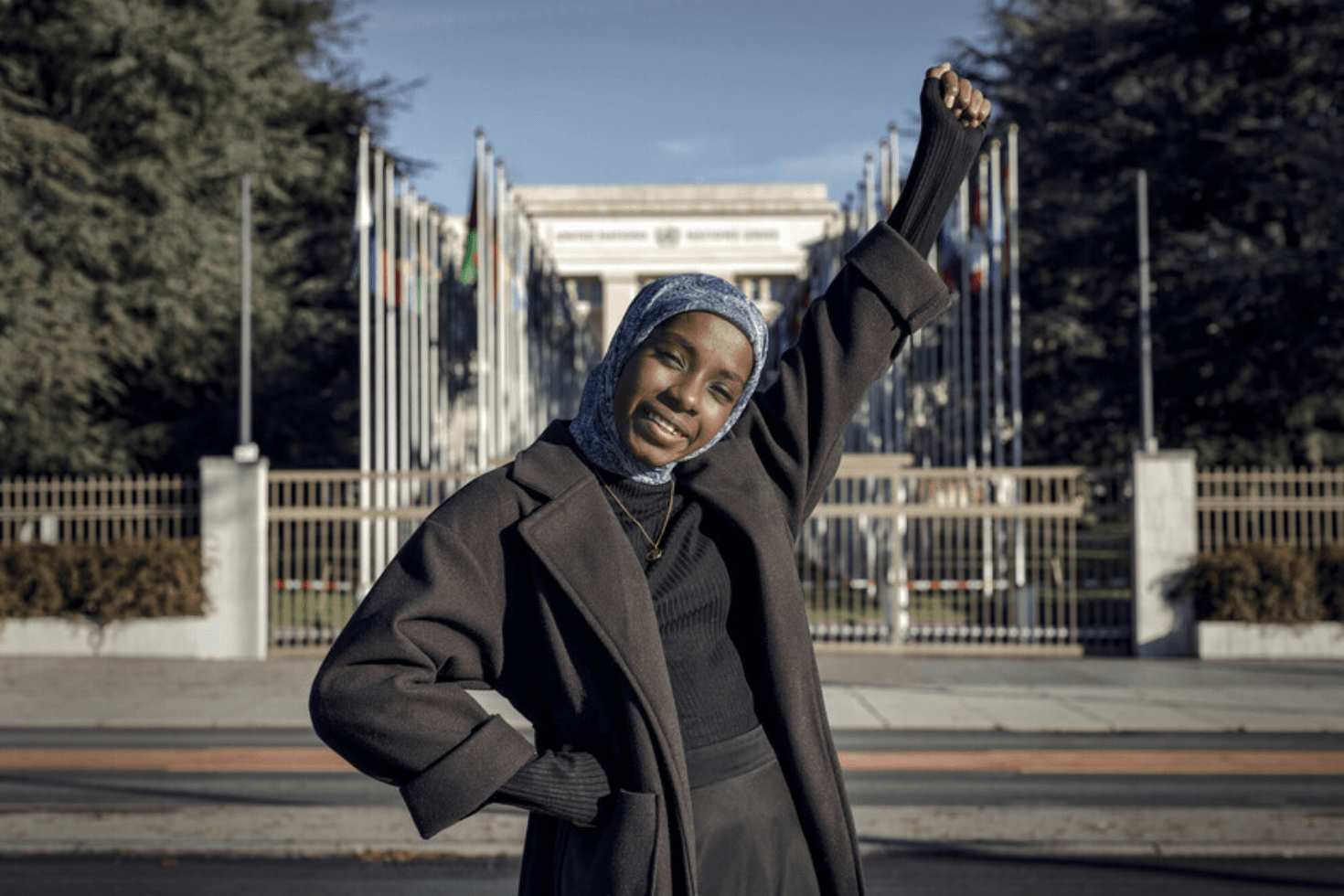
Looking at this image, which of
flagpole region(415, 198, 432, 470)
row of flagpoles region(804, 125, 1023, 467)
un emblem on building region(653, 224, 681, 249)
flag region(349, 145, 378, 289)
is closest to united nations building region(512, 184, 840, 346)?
un emblem on building region(653, 224, 681, 249)

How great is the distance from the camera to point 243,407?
48.9 feet

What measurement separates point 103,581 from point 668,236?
4850 cm

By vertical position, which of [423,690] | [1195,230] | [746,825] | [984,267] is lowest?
[746,825]

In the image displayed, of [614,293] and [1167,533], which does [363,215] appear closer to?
[1167,533]

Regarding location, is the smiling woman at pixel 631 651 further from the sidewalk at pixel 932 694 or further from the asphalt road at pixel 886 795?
the sidewalk at pixel 932 694

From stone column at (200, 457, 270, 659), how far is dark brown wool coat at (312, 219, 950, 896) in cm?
1290

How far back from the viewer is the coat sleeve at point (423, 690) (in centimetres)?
170

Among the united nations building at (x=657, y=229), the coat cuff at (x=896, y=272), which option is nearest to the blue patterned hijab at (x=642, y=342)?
the coat cuff at (x=896, y=272)

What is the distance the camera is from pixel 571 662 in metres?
1.85

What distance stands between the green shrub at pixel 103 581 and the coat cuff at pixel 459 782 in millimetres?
13044

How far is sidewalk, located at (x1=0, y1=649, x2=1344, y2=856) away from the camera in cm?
652

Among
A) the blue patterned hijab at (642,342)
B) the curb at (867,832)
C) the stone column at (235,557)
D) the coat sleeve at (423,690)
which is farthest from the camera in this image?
the stone column at (235,557)

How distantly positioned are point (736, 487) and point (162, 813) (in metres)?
6.07

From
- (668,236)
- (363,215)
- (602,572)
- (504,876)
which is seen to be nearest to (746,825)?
(602,572)
